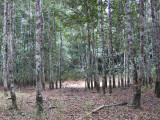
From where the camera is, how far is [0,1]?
17406mm

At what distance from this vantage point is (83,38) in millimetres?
15555

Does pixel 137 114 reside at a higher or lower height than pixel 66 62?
lower

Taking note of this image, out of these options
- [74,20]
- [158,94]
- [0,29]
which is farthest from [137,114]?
[0,29]

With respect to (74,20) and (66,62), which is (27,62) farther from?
(74,20)

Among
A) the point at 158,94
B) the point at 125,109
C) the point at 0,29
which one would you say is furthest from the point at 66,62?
the point at 125,109

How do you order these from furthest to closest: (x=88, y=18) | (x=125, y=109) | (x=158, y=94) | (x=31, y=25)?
(x=31, y=25)
(x=88, y=18)
(x=158, y=94)
(x=125, y=109)

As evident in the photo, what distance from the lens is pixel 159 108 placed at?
25.0 feet

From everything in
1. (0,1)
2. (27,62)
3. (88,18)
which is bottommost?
(27,62)

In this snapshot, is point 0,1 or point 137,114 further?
point 0,1

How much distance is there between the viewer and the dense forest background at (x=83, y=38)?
7.66 m

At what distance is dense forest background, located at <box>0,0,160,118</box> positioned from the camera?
7664mm

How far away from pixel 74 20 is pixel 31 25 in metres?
9.96

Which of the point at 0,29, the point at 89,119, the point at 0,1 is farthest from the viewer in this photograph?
the point at 0,29

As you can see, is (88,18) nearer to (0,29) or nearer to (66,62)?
(0,29)
